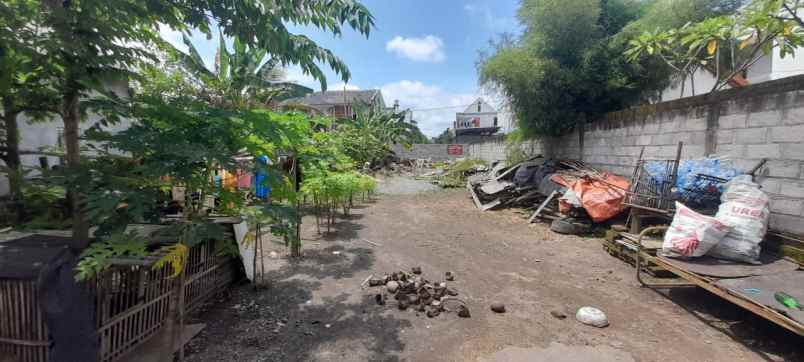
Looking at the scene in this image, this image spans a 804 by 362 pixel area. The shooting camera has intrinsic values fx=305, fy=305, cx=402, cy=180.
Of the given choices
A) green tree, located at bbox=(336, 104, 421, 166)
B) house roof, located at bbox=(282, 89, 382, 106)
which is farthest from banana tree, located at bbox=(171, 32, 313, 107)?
house roof, located at bbox=(282, 89, 382, 106)

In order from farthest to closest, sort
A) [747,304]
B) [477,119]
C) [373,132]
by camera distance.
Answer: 1. [477,119]
2. [373,132]
3. [747,304]

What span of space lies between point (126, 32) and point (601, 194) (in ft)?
21.1

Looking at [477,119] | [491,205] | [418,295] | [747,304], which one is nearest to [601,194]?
[491,205]

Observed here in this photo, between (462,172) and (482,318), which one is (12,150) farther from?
(462,172)

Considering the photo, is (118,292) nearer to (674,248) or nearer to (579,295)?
(579,295)

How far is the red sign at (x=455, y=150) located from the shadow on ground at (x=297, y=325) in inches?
772

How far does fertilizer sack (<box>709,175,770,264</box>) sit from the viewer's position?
3098 mm

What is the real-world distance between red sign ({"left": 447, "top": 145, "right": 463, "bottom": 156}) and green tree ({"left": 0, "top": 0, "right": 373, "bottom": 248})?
2061cm

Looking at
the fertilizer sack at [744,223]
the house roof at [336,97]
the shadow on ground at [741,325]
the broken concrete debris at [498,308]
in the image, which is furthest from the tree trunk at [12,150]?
the house roof at [336,97]

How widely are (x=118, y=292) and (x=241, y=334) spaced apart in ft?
3.01

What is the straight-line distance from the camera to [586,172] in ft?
21.7

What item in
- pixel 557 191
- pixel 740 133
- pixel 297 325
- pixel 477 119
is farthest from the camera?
pixel 477 119

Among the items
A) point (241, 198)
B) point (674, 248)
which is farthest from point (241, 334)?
point (674, 248)

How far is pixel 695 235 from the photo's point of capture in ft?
10.2
